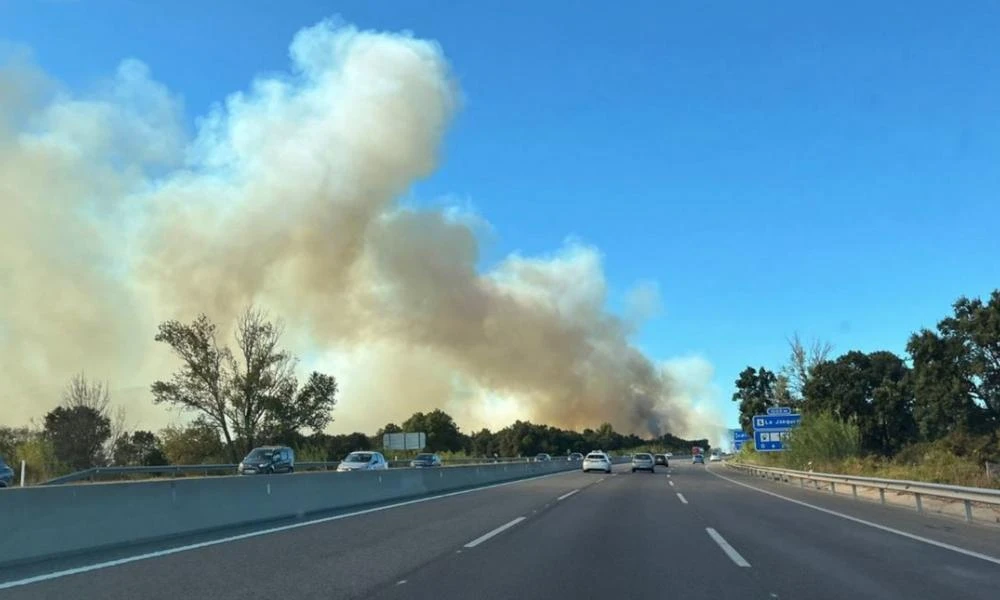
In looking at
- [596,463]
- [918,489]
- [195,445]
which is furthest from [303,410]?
[918,489]

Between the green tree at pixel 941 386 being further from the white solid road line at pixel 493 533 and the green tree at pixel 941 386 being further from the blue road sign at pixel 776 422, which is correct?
the white solid road line at pixel 493 533

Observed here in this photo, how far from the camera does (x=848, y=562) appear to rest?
421 inches

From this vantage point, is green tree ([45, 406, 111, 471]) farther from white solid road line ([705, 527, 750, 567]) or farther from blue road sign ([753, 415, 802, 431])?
white solid road line ([705, 527, 750, 567])

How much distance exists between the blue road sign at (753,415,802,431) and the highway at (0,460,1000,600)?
29.4m

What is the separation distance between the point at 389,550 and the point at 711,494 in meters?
18.6

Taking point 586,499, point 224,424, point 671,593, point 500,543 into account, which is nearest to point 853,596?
point 671,593

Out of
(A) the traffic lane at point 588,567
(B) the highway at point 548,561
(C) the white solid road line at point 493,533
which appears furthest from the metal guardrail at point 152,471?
(A) the traffic lane at point 588,567

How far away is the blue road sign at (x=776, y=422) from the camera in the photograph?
46.2 meters

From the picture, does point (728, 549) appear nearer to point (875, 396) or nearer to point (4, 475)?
point (4, 475)

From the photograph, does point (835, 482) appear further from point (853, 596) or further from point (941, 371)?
point (941, 371)

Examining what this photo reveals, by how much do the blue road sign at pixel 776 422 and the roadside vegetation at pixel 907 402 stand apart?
1372 mm

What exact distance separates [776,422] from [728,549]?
37207 millimetres

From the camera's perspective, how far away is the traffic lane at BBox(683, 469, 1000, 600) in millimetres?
8602

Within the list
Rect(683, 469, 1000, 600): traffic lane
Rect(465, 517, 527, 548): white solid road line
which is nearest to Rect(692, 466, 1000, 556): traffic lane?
Rect(683, 469, 1000, 600): traffic lane
